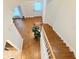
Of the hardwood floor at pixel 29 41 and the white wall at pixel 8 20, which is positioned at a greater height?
the white wall at pixel 8 20

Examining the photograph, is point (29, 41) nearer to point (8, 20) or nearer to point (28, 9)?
point (28, 9)

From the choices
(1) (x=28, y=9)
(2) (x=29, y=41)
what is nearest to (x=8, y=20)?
(2) (x=29, y=41)

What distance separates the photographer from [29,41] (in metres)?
12.4

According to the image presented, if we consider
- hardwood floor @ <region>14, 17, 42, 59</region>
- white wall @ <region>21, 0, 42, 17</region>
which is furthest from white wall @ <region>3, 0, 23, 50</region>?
white wall @ <region>21, 0, 42, 17</region>

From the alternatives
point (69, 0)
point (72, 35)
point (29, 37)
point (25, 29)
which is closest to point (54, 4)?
point (69, 0)

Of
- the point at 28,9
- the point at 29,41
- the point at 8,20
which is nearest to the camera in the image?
the point at 8,20

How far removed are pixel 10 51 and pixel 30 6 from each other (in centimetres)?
635

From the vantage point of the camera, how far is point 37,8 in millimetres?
15320

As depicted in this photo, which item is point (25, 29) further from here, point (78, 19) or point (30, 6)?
point (78, 19)

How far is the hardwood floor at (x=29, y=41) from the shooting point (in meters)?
10.8

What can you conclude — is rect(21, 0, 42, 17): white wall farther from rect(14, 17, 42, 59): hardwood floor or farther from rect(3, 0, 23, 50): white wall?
rect(3, 0, 23, 50): white wall

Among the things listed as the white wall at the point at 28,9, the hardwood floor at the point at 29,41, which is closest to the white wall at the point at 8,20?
the hardwood floor at the point at 29,41

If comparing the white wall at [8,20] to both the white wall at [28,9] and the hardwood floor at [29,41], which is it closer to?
the hardwood floor at [29,41]

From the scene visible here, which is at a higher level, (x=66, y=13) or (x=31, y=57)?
(x=66, y=13)
